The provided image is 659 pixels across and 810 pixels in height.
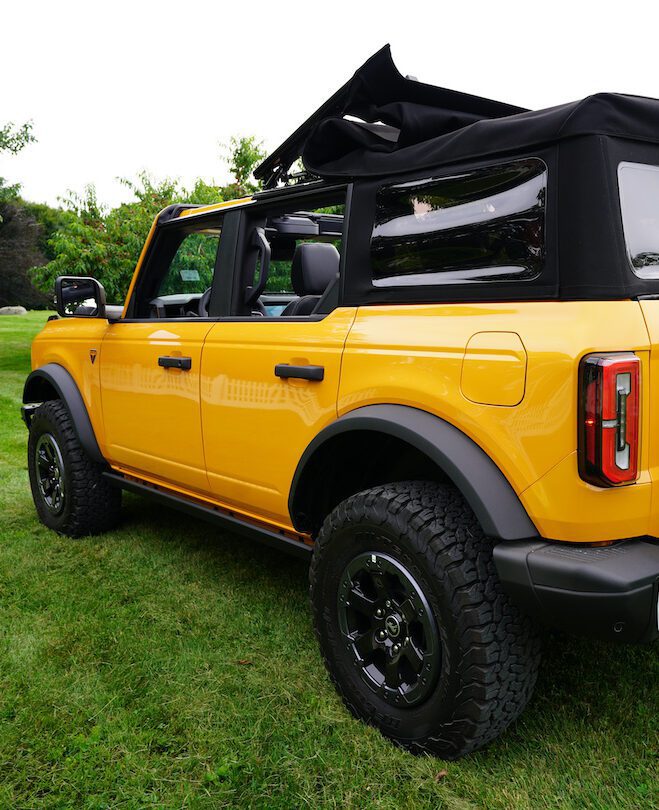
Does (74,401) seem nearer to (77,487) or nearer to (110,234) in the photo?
(77,487)

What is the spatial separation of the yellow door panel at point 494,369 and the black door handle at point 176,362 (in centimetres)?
158

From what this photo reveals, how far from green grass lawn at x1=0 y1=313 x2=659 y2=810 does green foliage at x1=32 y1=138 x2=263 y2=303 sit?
877cm

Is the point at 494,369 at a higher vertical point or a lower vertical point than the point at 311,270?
lower

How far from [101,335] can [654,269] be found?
296 centimetres

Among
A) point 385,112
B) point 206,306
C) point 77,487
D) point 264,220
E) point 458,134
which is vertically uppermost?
point 385,112

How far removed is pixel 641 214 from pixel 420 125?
0.81 meters

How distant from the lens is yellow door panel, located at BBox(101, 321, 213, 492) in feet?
11.2

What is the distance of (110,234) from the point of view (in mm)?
12250

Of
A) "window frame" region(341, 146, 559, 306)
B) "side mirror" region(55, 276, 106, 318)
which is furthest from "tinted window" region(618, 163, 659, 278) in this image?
"side mirror" region(55, 276, 106, 318)

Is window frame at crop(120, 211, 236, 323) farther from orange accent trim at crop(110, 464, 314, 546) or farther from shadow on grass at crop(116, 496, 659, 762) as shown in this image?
shadow on grass at crop(116, 496, 659, 762)

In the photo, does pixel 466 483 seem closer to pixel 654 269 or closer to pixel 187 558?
pixel 654 269

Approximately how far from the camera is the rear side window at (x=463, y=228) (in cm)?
216

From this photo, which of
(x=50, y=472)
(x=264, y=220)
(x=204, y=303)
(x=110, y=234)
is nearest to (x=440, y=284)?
(x=264, y=220)

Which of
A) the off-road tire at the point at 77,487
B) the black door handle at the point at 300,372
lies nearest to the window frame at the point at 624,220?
the black door handle at the point at 300,372
